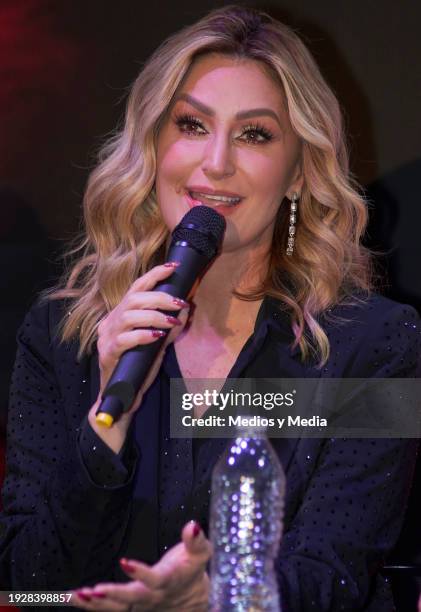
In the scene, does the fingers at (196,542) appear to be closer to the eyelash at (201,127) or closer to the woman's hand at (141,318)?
the woman's hand at (141,318)

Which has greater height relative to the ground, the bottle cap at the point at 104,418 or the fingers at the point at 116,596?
the bottle cap at the point at 104,418

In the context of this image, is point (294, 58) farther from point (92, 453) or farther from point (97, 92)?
point (92, 453)

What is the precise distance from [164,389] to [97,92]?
2.30 feet

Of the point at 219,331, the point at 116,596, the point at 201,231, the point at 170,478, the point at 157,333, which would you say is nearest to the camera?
the point at 116,596

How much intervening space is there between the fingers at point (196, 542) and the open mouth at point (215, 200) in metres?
0.77

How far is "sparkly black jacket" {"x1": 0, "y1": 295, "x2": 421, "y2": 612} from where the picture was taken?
4.55ft

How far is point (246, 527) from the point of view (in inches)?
39.5

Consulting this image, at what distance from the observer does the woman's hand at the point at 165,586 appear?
91cm

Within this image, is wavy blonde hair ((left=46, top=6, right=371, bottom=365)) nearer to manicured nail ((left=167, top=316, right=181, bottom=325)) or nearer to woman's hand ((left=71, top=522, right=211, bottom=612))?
manicured nail ((left=167, top=316, right=181, bottom=325))

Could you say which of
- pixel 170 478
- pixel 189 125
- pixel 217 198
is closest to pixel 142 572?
pixel 170 478

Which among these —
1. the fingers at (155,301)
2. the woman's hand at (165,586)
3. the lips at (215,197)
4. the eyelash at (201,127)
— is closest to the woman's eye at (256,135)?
the eyelash at (201,127)

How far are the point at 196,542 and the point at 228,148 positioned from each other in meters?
0.83

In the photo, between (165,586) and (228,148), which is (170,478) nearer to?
(228,148)

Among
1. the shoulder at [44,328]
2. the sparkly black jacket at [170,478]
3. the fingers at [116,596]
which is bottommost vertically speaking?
the fingers at [116,596]
